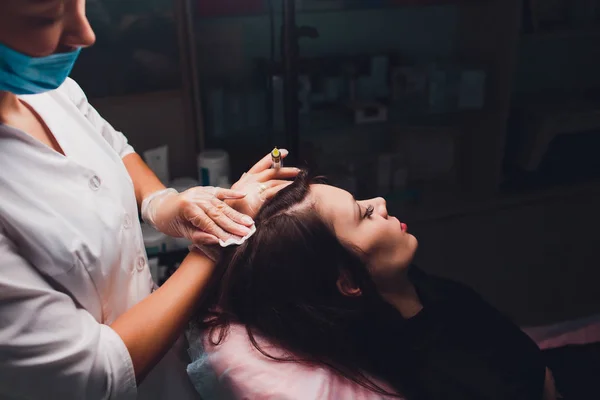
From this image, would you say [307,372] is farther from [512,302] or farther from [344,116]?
[512,302]

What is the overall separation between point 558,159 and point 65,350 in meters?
2.28

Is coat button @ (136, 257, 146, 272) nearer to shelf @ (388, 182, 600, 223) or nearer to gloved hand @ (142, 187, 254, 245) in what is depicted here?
gloved hand @ (142, 187, 254, 245)

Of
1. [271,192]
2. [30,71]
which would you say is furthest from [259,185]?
[30,71]

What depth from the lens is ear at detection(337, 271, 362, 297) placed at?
1158 millimetres

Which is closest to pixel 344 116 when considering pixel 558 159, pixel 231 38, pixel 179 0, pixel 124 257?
pixel 231 38

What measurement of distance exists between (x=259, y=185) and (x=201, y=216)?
0.55ft

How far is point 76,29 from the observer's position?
31.7 inches

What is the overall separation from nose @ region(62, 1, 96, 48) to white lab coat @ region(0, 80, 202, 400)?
17 centimetres

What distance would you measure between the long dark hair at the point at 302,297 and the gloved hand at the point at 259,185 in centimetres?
2

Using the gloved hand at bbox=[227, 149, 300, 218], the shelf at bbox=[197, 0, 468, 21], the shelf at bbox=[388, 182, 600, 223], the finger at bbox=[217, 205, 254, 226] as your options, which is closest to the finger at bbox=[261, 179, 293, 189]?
the gloved hand at bbox=[227, 149, 300, 218]

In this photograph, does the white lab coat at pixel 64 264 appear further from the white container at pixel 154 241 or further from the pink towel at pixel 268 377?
the white container at pixel 154 241

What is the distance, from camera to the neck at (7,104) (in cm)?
89

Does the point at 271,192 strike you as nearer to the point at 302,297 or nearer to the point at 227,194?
the point at 227,194

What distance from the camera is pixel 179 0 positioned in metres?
1.82
